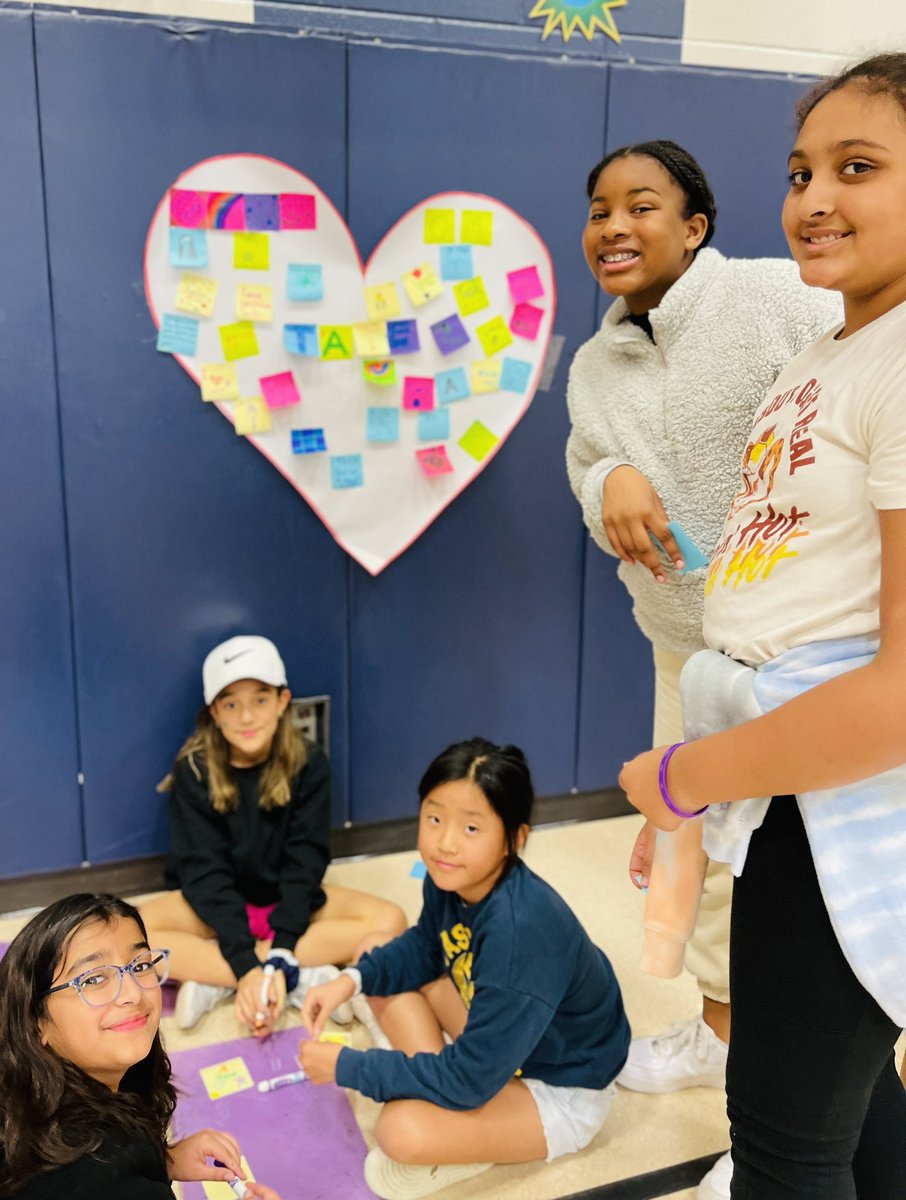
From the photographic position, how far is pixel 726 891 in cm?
170

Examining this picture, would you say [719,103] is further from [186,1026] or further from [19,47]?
[186,1026]

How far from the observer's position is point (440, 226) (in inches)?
96.0

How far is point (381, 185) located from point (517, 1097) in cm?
187

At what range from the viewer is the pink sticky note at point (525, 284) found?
252cm

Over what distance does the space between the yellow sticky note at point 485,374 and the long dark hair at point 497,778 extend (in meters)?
1.12

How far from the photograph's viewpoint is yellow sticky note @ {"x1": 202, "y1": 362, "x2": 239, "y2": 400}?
2.33 metres

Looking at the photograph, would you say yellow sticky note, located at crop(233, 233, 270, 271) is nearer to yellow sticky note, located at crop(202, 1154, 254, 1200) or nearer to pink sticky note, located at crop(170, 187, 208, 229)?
pink sticky note, located at crop(170, 187, 208, 229)

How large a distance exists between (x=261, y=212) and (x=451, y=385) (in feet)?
1.89

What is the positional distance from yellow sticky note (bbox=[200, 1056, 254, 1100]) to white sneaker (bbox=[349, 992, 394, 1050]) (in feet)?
0.78

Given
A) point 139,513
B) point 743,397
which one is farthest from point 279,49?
point 743,397

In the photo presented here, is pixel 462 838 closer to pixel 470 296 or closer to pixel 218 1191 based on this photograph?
pixel 218 1191

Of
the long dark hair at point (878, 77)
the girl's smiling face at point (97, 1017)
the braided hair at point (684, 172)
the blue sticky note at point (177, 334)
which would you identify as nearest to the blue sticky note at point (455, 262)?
the blue sticky note at point (177, 334)

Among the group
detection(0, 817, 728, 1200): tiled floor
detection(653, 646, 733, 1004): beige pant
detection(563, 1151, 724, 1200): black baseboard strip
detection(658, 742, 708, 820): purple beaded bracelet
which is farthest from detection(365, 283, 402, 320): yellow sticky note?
detection(563, 1151, 724, 1200): black baseboard strip

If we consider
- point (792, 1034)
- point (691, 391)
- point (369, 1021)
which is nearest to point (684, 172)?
point (691, 391)
